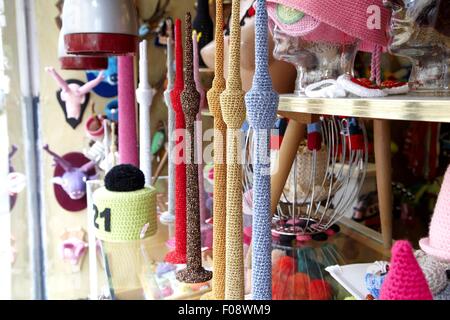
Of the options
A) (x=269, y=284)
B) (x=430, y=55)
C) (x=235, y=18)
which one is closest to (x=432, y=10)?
(x=430, y=55)

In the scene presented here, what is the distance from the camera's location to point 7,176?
1212mm

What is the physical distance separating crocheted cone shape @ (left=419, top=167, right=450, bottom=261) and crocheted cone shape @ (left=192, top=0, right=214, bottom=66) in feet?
2.53

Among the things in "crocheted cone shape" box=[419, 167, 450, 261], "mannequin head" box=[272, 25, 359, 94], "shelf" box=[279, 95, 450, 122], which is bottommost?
"crocheted cone shape" box=[419, 167, 450, 261]

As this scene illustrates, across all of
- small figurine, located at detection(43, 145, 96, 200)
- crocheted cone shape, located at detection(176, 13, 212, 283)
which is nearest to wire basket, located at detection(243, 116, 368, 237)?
crocheted cone shape, located at detection(176, 13, 212, 283)

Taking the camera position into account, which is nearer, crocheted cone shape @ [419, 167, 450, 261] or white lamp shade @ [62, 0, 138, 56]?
crocheted cone shape @ [419, 167, 450, 261]

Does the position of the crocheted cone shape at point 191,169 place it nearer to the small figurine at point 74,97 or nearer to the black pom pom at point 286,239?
the black pom pom at point 286,239

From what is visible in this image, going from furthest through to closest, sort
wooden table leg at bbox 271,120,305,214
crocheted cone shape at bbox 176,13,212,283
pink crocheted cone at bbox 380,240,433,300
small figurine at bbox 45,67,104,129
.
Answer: small figurine at bbox 45,67,104,129
wooden table leg at bbox 271,120,305,214
crocheted cone shape at bbox 176,13,212,283
pink crocheted cone at bbox 380,240,433,300

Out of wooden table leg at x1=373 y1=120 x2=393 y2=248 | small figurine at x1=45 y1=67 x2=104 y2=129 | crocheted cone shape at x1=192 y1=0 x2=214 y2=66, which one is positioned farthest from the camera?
small figurine at x1=45 y1=67 x2=104 y2=129

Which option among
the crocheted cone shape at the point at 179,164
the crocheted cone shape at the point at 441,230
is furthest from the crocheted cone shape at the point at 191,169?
the crocheted cone shape at the point at 441,230

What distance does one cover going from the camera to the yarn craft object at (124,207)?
63 centimetres

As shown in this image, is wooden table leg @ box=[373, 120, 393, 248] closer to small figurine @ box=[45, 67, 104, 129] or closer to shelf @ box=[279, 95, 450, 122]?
shelf @ box=[279, 95, 450, 122]

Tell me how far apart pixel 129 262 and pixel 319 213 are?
361 mm

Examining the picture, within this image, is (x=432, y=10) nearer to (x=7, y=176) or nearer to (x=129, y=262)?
(x=129, y=262)

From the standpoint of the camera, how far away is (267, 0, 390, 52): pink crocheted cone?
1.41 feet
